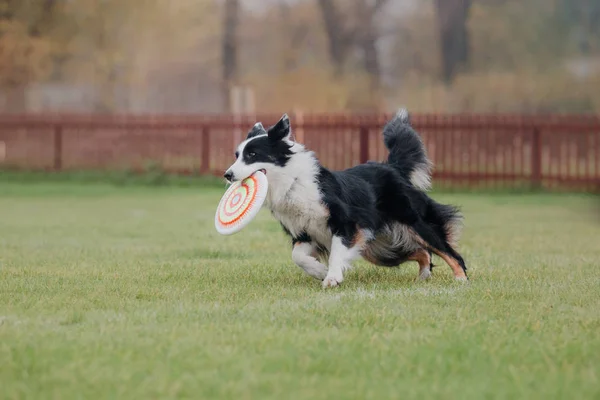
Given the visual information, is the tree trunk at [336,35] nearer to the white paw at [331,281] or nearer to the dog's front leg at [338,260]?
the dog's front leg at [338,260]

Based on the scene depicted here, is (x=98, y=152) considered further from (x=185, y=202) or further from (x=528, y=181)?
(x=528, y=181)

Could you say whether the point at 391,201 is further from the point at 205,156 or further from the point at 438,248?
the point at 205,156

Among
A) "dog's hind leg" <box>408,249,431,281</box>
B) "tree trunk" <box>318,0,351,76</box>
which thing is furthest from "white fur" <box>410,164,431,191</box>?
"tree trunk" <box>318,0,351,76</box>

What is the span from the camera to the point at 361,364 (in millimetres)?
4867

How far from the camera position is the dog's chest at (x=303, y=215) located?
25.2 ft

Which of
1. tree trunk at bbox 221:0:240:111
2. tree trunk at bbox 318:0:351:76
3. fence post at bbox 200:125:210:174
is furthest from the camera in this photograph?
tree trunk at bbox 221:0:240:111

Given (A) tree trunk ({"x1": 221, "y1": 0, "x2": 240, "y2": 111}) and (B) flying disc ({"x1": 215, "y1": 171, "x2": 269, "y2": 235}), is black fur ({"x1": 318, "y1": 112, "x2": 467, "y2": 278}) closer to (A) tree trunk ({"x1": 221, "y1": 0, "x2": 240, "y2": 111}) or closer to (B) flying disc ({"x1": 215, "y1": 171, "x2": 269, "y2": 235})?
(B) flying disc ({"x1": 215, "y1": 171, "x2": 269, "y2": 235})

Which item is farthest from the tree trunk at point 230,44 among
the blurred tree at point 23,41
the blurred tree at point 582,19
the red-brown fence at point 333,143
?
the red-brown fence at point 333,143

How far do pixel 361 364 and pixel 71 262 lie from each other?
16.5 ft

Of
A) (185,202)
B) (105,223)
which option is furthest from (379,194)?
(185,202)

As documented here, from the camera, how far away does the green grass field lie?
178 inches

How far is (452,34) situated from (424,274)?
1215 inches

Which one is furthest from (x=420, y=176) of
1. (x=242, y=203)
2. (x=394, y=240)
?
(x=242, y=203)

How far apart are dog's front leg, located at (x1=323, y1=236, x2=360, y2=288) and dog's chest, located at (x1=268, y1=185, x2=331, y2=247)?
16cm
